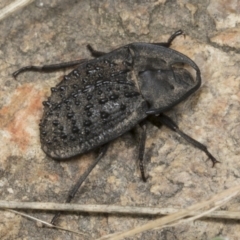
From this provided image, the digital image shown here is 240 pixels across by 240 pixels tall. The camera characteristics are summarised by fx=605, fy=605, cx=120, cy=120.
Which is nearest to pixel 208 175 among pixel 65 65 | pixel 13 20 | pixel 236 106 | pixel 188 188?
pixel 188 188

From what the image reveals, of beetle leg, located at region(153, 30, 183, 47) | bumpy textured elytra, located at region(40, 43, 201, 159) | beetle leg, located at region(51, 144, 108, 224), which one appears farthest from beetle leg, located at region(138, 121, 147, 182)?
beetle leg, located at region(153, 30, 183, 47)

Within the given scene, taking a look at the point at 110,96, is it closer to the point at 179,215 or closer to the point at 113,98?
the point at 113,98

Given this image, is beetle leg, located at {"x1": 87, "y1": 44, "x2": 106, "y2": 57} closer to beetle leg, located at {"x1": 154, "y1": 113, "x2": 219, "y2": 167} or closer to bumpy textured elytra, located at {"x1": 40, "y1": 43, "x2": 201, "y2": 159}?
bumpy textured elytra, located at {"x1": 40, "y1": 43, "x2": 201, "y2": 159}

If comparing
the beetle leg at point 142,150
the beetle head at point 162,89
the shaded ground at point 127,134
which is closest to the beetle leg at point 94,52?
the shaded ground at point 127,134

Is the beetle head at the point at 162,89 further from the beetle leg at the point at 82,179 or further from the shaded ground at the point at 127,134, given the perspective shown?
the beetle leg at the point at 82,179

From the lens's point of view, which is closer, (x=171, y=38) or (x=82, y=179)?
(x=82, y=179)

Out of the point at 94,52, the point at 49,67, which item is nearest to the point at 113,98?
the point at 94,52

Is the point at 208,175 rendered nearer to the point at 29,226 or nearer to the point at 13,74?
the point at 29,226
